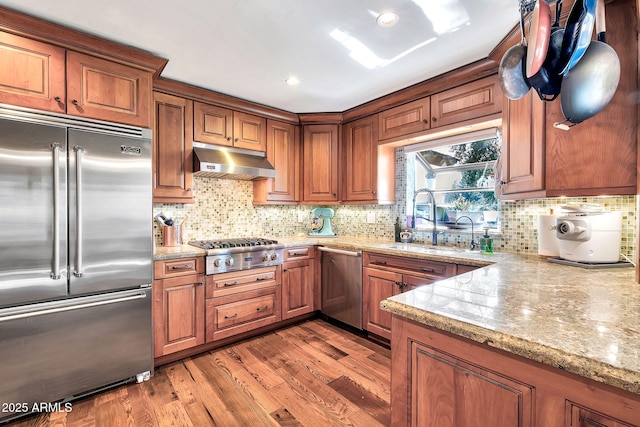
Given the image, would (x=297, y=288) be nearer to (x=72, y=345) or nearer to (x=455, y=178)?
(x=72, y=345)

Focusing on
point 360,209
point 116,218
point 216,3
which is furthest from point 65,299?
point 360,209

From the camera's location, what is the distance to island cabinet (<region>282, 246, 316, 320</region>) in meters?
2.94

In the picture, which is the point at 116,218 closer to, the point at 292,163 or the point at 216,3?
the point at 216,3

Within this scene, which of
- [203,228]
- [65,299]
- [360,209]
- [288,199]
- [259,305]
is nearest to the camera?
[65,299]

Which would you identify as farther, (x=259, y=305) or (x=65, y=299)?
(x=259, y=305)

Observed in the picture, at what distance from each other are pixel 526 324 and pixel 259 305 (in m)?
2.31

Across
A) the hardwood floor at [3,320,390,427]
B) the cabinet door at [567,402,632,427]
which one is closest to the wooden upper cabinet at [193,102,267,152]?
the hardwood floor at [3,320,390,427]

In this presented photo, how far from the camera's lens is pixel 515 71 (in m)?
1.10

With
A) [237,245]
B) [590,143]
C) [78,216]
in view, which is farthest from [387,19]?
[78,216]

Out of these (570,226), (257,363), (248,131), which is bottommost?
(257,363)

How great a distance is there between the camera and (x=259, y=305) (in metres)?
2.74

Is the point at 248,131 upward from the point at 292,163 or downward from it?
upward

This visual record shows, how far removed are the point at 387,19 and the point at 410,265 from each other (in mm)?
1736

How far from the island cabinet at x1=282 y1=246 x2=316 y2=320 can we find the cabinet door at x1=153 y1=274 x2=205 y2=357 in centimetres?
83
